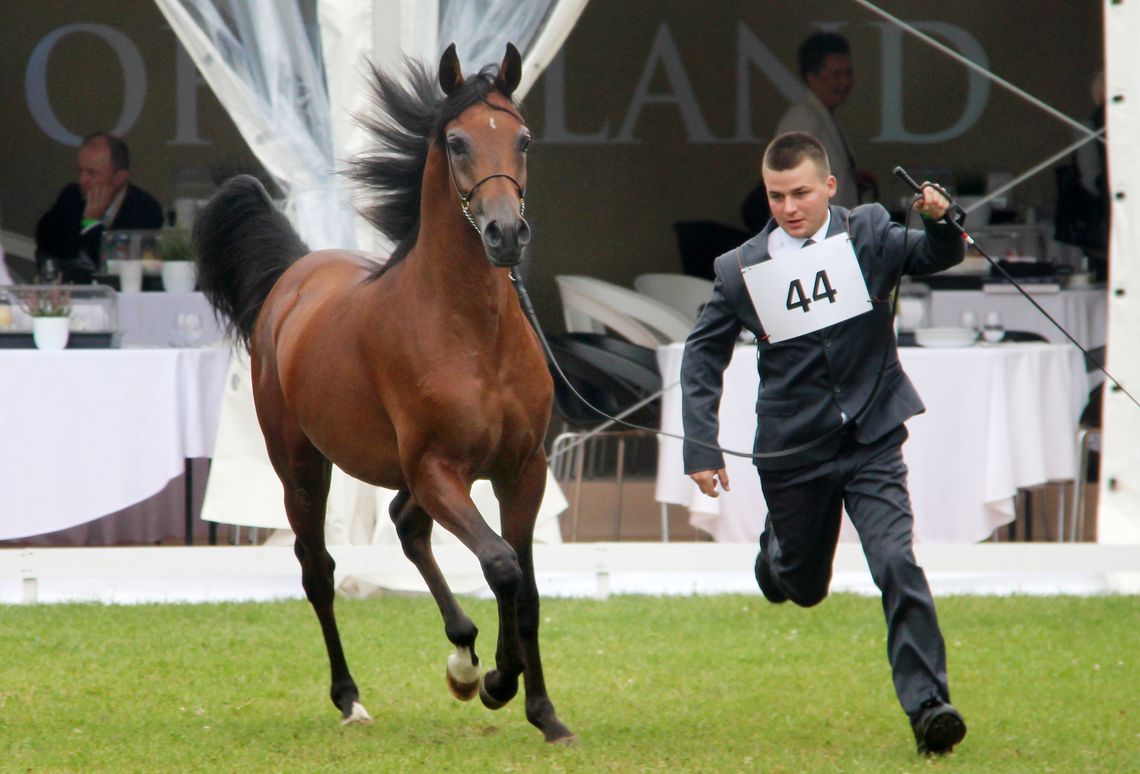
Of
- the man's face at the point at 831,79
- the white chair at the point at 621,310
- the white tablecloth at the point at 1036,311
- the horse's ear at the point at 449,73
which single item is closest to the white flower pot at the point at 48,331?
the white chair at the point at 621,310

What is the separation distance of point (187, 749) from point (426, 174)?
1.69 m

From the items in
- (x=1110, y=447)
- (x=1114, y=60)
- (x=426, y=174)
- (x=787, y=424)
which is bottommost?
(x=1110, y=447)

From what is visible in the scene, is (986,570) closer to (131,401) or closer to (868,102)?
(131,401)

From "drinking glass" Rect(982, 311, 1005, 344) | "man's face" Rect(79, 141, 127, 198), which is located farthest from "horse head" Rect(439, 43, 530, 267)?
"man's face" Rect(79, 141, 127, 198)

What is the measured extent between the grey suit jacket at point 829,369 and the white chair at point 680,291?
19.6 ft

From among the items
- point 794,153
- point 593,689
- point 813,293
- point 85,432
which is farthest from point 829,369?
point 85,432

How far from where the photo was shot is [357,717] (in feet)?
16.2

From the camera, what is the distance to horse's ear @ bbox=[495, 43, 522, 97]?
4375 millimetres

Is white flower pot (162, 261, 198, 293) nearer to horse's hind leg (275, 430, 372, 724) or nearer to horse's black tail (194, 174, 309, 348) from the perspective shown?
horse's black tail (194, 174, 309, 348)

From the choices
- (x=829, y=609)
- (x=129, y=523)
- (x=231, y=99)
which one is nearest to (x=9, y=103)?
(x=129, y=523)

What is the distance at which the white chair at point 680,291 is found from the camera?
10.8 m

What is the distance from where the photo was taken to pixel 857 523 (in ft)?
14.5

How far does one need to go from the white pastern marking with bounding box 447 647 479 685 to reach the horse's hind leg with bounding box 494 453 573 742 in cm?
5

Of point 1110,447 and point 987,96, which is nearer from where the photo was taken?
point 1110,447
